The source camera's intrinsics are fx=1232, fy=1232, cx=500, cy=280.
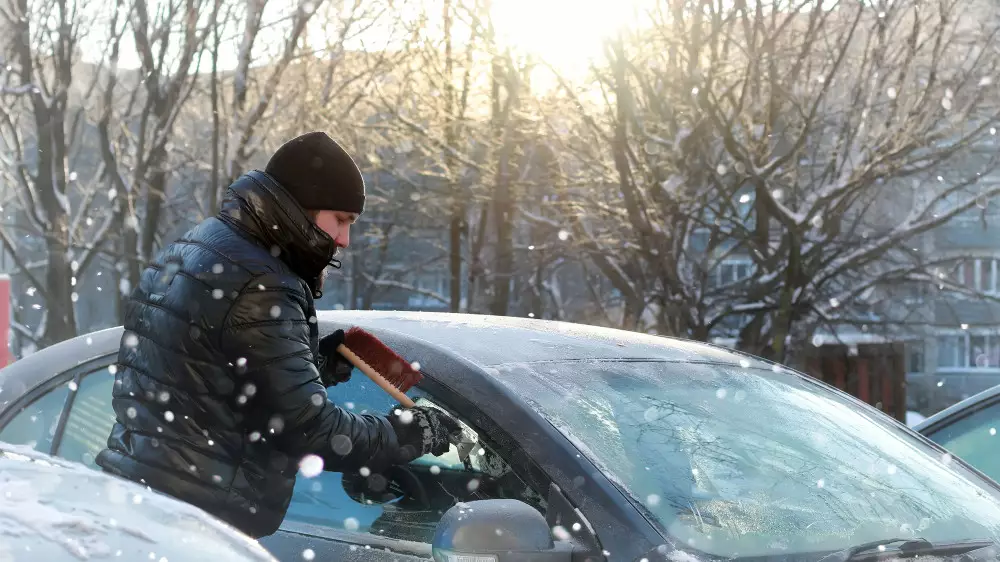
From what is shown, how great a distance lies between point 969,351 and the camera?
130ft

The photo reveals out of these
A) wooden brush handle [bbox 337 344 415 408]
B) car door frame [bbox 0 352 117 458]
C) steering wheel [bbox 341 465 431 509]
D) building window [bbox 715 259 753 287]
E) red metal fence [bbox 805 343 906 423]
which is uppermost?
building window [bbox 715 259 753 287]

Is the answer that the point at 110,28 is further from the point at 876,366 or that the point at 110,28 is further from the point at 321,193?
the point at 321,193

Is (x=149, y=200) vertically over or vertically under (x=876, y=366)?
over

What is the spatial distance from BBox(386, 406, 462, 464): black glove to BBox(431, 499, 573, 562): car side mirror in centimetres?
39

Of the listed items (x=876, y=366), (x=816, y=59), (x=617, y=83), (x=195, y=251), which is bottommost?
(x=876, y=366)

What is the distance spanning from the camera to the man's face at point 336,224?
9.75ft

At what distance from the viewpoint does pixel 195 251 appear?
2.80m

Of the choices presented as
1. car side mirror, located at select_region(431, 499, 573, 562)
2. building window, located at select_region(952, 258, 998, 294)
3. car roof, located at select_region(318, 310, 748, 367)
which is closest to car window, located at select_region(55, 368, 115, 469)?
car roof, located at select_region(318, 310, 748, 367)

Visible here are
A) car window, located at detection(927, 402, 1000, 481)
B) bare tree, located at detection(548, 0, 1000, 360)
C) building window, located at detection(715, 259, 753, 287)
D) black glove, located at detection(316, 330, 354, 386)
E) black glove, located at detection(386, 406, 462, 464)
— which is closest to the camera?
black glove, located at detection(386, 406, 462, 464)

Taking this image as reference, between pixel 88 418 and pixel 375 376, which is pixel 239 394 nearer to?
pixel 375 376

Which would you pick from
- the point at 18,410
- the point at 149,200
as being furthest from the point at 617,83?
the point at 149,200

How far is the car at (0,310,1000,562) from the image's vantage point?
237cm

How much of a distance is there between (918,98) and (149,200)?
474 inches

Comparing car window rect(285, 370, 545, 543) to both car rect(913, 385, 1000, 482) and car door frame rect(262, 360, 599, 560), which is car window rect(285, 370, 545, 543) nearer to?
car door frame rect(262, 360, 599, 560)
